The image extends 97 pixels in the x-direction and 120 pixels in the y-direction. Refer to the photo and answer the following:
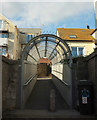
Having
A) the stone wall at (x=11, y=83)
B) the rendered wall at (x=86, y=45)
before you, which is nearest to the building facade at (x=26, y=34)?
the rendered wall at (x=86, y=45)

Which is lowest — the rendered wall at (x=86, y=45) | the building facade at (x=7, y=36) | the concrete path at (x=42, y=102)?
the concrete path at (x=42, y=102)

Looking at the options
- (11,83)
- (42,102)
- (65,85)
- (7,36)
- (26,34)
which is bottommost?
(42,102)

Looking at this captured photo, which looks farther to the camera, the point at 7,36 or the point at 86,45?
the point at 7,36

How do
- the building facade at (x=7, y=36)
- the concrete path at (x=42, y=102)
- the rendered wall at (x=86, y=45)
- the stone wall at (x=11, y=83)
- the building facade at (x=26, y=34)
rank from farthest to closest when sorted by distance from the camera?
1. the building facade at (x=26, y=34)
2. the building facade at (x=7, y=36)
3. the rendered wall at (x=86, y=45)
4. the concrete path at (x=42, y=102)
5. the stone wall at (x=11, y=83)

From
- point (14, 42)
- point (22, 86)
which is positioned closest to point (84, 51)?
point (14, 42)

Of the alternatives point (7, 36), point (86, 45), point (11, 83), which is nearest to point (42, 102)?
point (11, 83)

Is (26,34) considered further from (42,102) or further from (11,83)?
(11,83)

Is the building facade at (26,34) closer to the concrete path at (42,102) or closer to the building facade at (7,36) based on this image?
the building facade at (7,36)

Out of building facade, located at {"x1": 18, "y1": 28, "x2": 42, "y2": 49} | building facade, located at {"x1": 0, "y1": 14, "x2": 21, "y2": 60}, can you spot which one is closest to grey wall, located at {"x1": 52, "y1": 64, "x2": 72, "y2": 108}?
building facade, located at {"x1": 0, "y1": 14, "x2": 21, "y2": 60}

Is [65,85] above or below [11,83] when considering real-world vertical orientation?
below

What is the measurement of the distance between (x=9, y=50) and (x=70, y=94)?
1880 centimetres

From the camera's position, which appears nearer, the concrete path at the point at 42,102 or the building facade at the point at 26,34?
the concrete path at the point at 42,102

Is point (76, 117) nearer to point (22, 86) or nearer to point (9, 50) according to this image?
point (22, 86)

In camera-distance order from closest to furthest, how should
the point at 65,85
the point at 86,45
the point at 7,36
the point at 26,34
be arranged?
the point at 65,85 < the point at 86,45 < the point at 7,36 < the point at 26,34
